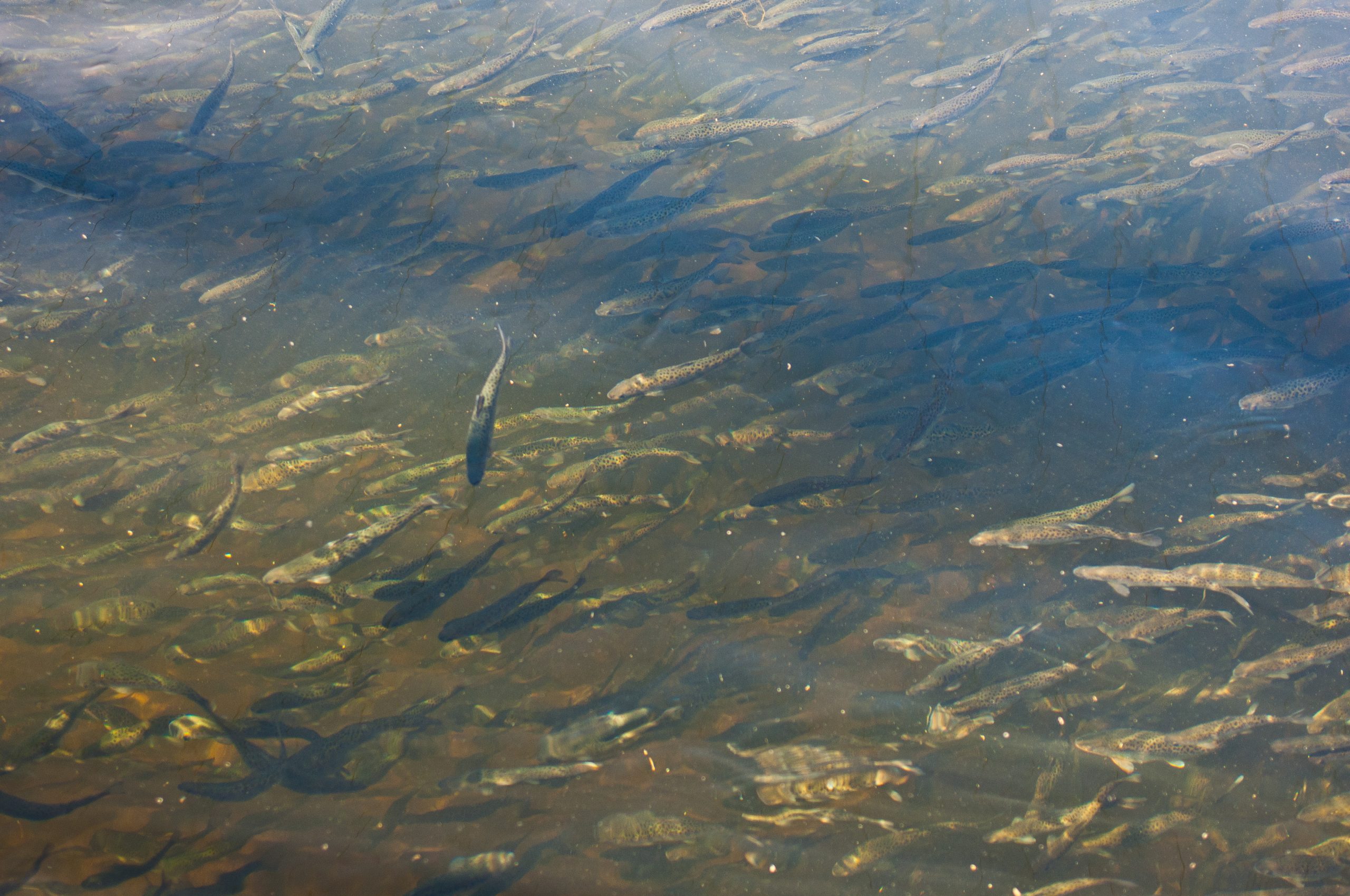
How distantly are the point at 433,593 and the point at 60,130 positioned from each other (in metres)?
5.34

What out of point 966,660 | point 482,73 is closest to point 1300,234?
point 966,660

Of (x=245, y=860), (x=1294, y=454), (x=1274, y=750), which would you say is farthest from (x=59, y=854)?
(x=1294, y=454)

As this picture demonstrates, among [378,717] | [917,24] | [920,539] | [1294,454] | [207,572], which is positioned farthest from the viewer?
[917,24]

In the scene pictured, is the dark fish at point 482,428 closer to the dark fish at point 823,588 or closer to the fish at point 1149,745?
the dark fish at point 823,588

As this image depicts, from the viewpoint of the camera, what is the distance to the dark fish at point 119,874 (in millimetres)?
2436

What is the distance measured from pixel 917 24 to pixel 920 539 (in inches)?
296

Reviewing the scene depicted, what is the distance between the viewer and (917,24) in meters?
8.09

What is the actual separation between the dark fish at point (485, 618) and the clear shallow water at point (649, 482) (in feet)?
0.06

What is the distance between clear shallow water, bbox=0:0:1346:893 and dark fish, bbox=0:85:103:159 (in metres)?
0.07

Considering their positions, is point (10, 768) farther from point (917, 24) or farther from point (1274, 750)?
point (917, 24)

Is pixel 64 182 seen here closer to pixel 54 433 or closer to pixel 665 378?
pixel 54 433

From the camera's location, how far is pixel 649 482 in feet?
12.0

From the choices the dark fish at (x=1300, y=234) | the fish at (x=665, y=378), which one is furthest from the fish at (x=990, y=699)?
the dark fish at (x=1300, y=234)

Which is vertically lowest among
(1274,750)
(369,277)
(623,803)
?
(1274,750)
